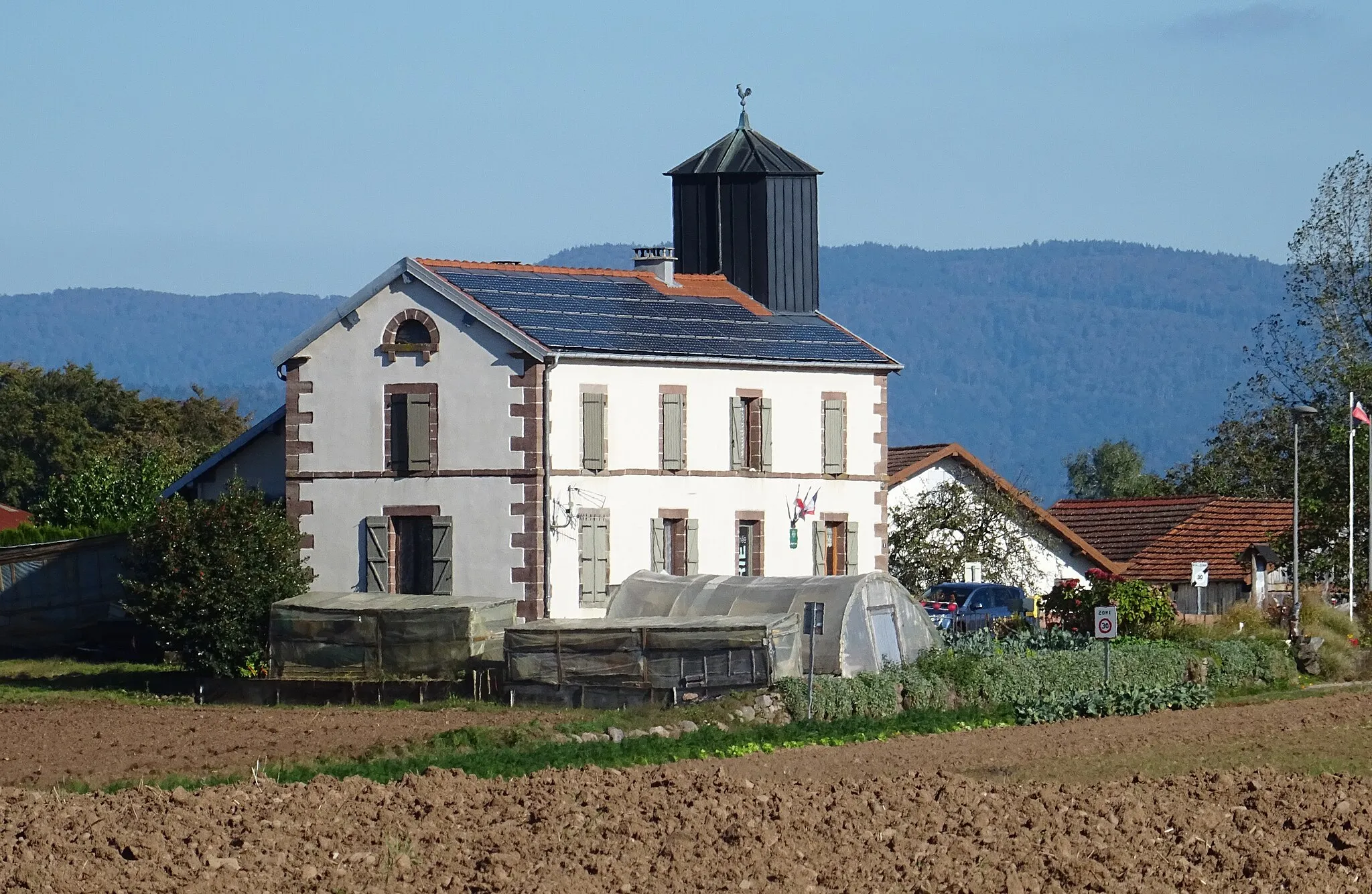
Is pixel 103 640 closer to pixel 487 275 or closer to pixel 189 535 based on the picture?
pixel 189 535

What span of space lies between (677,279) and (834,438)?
5352mm

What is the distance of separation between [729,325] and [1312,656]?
13.5 meters

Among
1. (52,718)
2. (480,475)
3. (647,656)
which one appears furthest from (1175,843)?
(480,475)

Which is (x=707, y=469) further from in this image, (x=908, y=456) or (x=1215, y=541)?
(x=1215, y=541)

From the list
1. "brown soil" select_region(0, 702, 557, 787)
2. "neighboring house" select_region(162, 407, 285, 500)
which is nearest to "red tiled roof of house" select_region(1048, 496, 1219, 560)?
"neighboring house" select_region(162, 407, 285, 500)

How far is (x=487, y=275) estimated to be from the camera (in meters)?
42.6

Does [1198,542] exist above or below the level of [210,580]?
above

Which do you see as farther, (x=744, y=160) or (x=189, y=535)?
(x=744, y=160)

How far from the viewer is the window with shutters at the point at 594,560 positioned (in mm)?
40281

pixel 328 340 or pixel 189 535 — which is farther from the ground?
pixel 328 340

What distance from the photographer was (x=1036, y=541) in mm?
56000

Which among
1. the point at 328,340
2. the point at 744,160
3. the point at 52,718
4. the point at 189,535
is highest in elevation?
the point at 744,160

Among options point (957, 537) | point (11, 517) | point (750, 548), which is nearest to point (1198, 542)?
point (957, 537)

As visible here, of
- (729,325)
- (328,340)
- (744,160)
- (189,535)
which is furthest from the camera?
(744,160)
